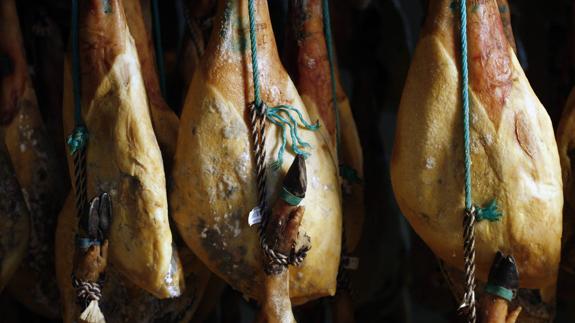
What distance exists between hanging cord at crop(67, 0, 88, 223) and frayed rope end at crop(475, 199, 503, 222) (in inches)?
29.7

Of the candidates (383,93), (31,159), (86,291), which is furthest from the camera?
(383,93)

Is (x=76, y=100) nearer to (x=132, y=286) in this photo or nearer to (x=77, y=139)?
(x=77, y=139)

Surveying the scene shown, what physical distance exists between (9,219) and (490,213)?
97cm

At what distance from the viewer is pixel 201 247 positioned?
1.89 metres

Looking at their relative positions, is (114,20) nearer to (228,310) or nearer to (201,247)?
(201,247)

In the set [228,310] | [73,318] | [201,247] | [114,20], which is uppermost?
[114,20]

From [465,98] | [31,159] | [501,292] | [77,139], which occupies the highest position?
[465,98]

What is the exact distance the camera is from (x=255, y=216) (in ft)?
5.95

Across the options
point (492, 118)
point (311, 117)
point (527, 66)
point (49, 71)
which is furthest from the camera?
point (527, 66)

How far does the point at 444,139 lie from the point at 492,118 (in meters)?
0.10

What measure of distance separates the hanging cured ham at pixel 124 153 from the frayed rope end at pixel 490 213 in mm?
586

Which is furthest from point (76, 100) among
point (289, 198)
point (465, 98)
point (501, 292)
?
point (501, 292)

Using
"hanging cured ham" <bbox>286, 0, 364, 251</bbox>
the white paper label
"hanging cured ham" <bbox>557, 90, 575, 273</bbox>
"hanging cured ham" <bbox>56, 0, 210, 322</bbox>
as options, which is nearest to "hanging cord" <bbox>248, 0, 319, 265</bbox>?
the white paper label

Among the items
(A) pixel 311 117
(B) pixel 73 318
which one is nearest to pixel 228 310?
(B) pixel 73 318
